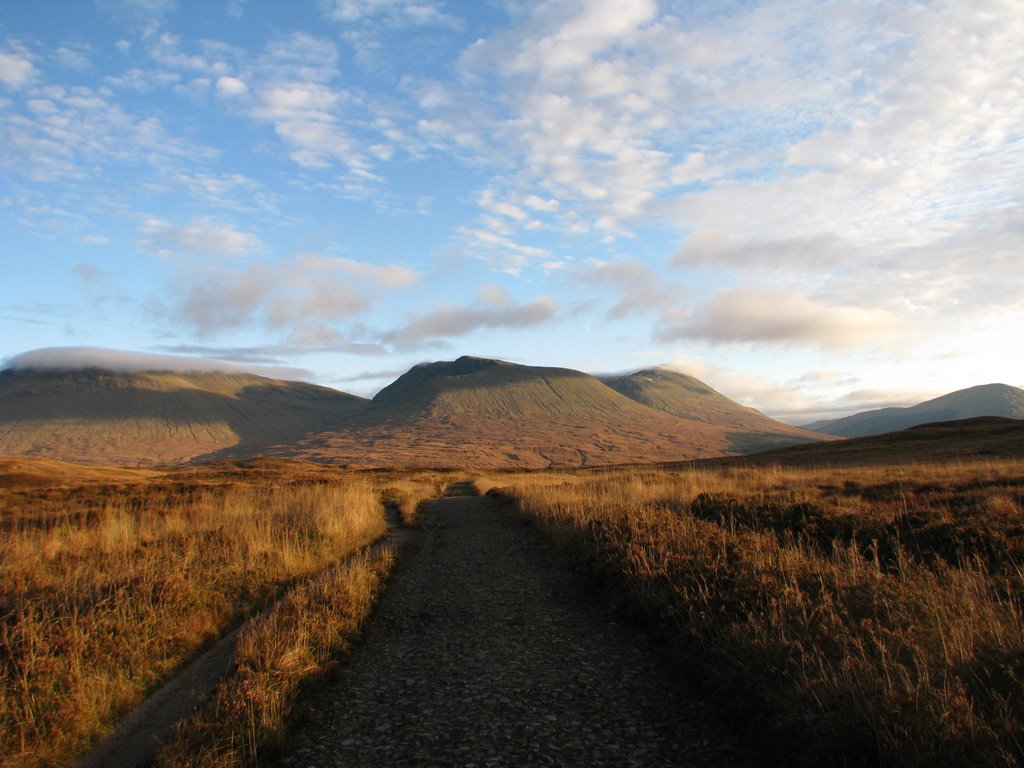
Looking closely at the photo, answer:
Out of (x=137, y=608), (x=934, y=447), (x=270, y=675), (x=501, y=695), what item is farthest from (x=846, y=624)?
(x=934, y=447)

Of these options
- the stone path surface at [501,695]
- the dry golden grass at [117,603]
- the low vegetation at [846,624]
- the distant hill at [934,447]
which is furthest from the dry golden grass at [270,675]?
the distant hill at [934,447]

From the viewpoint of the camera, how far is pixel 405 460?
141750 mm

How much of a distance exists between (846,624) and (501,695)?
3.40 meters

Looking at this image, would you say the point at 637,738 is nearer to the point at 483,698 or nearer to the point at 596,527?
the point at 483,698

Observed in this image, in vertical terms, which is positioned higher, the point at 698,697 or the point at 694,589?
the point at 694,589

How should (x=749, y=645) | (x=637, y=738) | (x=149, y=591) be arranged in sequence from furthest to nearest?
(x=149, y=591) → (x=749, y=645) → (x=637, y=738)

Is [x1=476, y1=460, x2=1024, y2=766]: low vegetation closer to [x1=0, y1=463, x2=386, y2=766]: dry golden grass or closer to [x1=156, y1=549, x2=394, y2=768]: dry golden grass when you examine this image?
[x1=156, y1=549, x2=394, y2=768]: dry golden grass

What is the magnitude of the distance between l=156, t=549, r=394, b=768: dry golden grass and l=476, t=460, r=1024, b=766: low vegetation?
379 centimetres

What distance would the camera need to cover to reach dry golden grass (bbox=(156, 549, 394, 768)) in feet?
14.6

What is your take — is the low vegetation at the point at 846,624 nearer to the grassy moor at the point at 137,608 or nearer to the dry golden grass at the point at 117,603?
the grassy moor at the point at 137,608

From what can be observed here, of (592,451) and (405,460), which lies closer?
(405,460)

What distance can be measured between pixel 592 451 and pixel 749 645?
168737mm

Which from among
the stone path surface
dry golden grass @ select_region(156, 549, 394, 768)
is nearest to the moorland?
dry golden grass @ select_region(156, 549, 394, 768)

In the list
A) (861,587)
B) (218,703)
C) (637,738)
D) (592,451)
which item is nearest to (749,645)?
(637,738)
